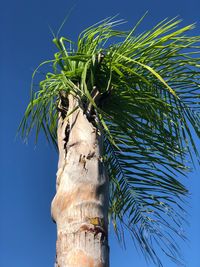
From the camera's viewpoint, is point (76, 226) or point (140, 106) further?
point (140, 106)

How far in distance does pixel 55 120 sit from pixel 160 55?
880 millimetres

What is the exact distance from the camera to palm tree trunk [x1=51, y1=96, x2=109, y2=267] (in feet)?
8.30

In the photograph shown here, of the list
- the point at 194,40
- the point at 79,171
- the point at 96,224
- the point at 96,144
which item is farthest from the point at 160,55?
the point at 96,224

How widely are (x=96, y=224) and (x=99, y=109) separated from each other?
29.4 inches

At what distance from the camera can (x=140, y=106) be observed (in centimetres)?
333

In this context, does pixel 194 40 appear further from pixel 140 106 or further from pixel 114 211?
pixel 114 211

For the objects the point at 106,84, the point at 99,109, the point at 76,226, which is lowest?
the point at 76,226

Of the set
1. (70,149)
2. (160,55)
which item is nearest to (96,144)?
(70,149)

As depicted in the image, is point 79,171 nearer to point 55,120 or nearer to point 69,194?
point 69,194

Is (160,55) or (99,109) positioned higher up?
(160,55)

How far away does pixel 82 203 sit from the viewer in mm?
2619

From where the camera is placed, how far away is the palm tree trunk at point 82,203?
2.53 metres

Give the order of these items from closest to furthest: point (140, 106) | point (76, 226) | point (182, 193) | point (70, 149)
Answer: point (76, 226), point (70, 149), point (140, 106), point (182, 193)

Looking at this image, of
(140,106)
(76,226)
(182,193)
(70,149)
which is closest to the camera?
(76,226)
